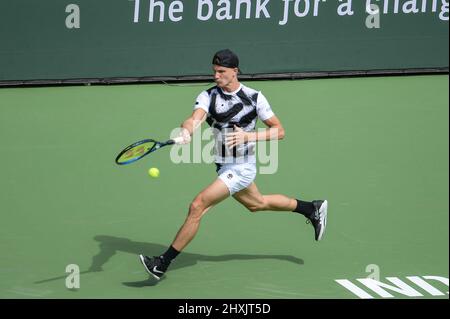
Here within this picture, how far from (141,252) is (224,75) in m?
1.98

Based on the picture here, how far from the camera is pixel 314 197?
1045cm

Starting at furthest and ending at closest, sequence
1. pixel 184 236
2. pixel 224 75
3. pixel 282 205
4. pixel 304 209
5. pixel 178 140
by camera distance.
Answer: pixel 304 209, pixel 282 205, pixel 224 75, pixel 184 236, pixel 178 140

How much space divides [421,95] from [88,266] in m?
7.57

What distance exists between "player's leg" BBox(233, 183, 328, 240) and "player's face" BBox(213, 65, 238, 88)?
0.98m

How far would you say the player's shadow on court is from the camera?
8.41 m

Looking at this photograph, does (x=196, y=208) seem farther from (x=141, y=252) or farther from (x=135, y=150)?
(x=141, y=252)

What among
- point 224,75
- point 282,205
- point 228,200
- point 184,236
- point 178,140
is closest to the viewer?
point 178,140

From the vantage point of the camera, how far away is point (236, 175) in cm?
811

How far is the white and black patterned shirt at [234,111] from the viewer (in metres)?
8.13

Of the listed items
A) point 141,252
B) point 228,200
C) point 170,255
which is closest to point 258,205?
point 170,255

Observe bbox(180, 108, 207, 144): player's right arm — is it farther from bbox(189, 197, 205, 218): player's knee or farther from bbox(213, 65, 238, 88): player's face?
bbox(189, 197, 205, 218): player's knee

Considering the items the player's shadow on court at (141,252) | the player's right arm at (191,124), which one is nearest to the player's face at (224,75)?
the player's right arm at (191,124)

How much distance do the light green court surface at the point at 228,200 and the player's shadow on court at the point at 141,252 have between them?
0.06ft

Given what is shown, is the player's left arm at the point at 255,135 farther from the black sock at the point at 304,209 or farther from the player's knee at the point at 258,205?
the black sock at the point at 304,209
